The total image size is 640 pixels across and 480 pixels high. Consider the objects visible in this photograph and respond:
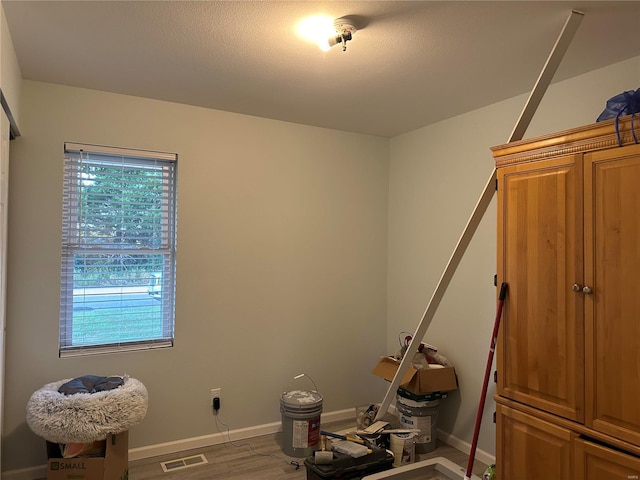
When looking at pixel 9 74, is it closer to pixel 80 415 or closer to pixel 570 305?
pixel 80 415

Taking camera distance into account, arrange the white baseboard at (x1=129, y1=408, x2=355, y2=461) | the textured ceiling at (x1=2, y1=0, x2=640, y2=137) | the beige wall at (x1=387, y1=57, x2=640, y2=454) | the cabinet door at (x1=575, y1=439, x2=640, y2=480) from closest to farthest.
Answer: the cabinet door at (x1=575, y1=439, x2=640, y2=480) → the textured ceiling at (x1=2, y1=0, x2=640, y2=137) → the beige wall at (x1=387, y1=57, x2=640, y2=454) → the white baseboard at (x1=129, y1=408, x2=355, y2=461)

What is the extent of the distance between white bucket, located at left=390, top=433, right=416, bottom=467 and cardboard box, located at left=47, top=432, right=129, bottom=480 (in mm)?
1758

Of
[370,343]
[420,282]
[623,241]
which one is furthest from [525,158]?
[370,343]

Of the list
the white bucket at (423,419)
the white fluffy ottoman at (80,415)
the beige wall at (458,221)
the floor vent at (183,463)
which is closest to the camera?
the white fluffy ottoman at (80,415)

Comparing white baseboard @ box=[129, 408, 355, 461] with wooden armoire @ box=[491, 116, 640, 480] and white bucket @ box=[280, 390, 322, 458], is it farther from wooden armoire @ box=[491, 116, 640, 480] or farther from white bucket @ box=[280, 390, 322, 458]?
wooden armoire @ box=[491, 116, 640, 480]

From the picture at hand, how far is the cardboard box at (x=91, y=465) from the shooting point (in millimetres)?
2555

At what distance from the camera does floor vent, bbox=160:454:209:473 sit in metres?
3.11

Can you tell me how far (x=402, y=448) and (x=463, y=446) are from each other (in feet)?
2.04

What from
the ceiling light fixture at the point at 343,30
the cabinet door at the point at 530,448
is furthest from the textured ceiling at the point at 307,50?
the cabinet door at the point at 530,448

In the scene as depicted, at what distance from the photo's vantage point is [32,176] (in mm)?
2967

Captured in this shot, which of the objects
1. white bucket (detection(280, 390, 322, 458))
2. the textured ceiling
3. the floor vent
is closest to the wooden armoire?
the textured ceiling

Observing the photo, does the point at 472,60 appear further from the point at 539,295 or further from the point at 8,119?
the point at 8,119

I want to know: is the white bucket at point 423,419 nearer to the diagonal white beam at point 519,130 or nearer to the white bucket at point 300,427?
the diagonal white beam at point 519,130

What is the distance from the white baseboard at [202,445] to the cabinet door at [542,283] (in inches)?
48.5
